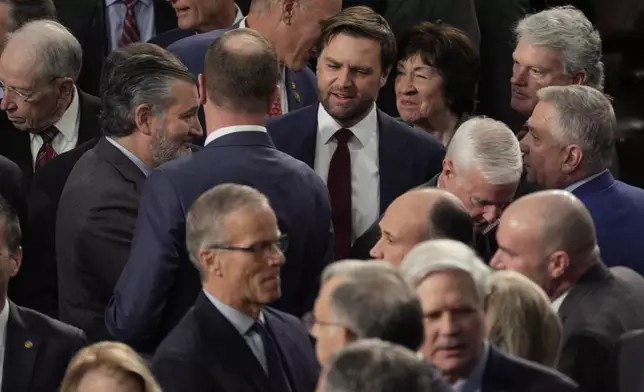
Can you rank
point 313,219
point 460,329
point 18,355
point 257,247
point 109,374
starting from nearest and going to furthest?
1. point 460,329
2. point 109,374
3. point 257,247
4. point 18,355
5. point 313,219

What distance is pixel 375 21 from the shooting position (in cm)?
617

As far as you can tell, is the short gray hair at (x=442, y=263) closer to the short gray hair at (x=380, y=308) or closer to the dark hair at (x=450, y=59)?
the short gray hair at (x=380, y=308)

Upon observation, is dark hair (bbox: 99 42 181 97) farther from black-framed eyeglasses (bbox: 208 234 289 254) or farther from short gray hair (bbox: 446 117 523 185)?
black-framed eyeglasses (bbox: 208 234 289 254)

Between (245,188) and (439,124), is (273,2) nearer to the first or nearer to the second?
(439,124)

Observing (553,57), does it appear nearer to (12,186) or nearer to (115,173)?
(115,173)

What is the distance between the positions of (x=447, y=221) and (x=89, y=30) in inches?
132

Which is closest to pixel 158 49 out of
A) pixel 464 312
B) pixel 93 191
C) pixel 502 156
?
pixel 93 191

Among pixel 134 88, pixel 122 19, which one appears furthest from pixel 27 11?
pixel 134 88

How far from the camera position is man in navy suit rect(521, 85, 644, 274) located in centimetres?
569

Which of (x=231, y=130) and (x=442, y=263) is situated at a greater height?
(x=442, y=263)

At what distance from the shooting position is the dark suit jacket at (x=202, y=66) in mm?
6605

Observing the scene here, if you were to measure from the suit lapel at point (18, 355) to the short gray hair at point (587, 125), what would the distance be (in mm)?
2099

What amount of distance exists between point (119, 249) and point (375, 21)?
4.70ft

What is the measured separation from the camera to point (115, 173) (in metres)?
5.54
